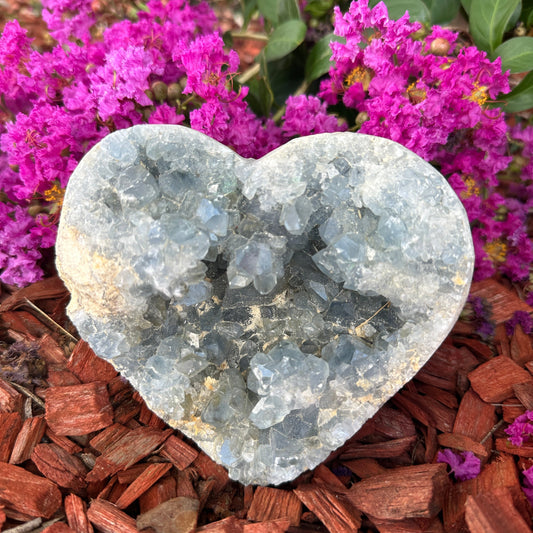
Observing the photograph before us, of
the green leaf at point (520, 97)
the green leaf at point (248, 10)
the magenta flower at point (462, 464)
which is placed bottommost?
the magenta flower at point (462, 464)

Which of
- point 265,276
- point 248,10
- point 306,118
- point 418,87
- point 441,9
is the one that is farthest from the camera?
point 248,10

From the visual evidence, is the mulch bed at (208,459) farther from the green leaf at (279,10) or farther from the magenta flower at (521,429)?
the green leaf at (279,10)

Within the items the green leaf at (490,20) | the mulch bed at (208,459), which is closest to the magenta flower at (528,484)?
the mulch bed at (208,459)

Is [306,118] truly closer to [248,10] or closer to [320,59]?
[320,59]

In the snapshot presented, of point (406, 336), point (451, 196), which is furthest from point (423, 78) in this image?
point (406, 336)

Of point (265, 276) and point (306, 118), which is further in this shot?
point (306, 118)

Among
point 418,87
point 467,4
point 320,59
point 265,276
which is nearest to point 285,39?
point 320,59

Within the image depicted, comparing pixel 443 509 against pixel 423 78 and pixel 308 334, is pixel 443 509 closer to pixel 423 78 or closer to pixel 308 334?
pixel 308 334
